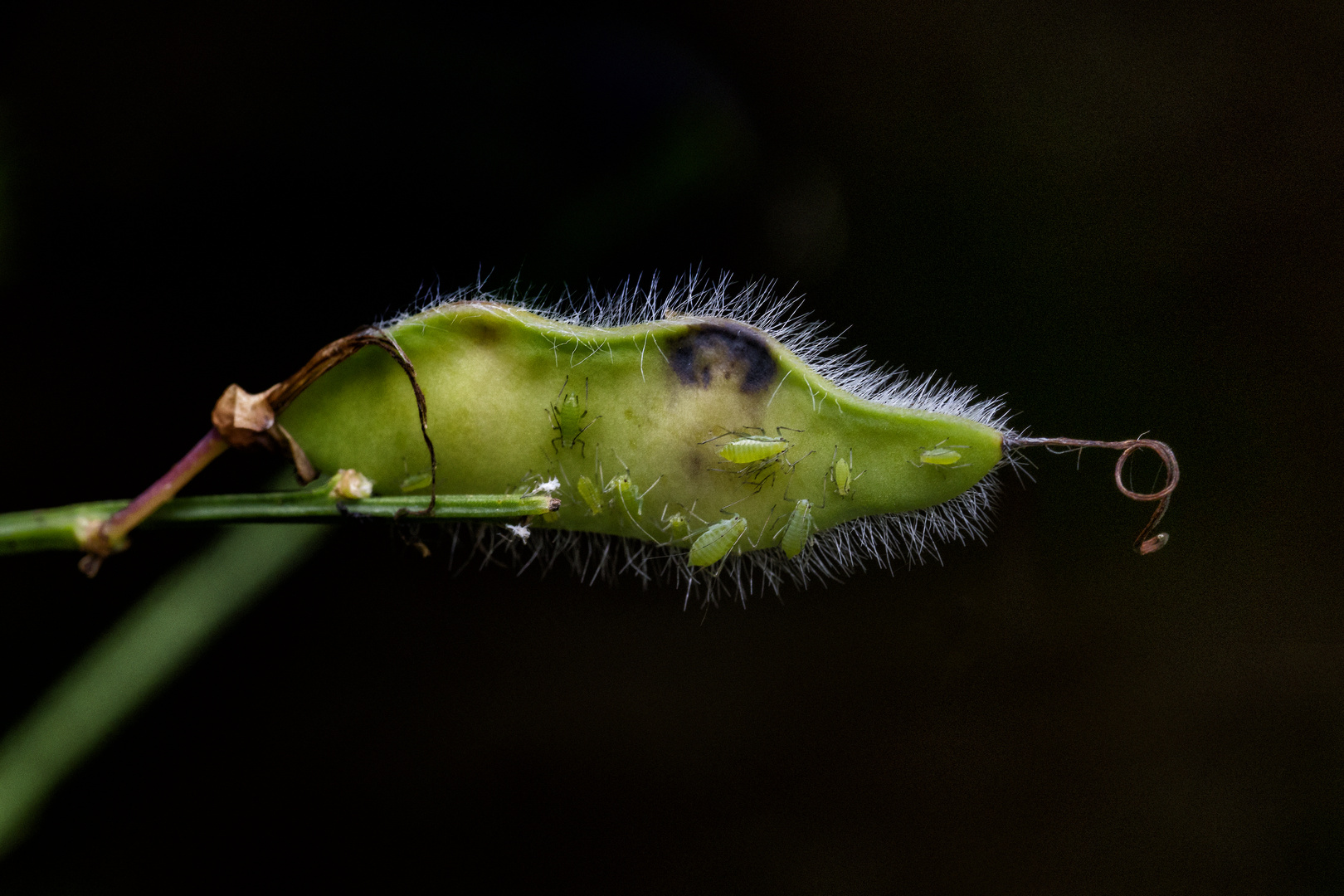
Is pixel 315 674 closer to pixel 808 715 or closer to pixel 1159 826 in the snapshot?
pixel 808 715

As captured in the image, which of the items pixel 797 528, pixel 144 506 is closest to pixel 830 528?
→ pixel 797 528

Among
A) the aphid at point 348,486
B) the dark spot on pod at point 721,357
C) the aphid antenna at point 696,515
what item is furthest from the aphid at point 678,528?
the aphid at point 348,486

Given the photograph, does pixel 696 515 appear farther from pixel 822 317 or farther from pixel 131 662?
pixel 131 662

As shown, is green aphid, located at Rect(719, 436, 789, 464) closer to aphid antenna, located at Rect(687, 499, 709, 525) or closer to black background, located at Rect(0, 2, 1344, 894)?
aphid antenna, located at Rect(687, 499, 709, 525)

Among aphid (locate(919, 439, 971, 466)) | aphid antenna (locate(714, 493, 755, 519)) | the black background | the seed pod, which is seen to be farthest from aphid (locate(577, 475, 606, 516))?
the black background

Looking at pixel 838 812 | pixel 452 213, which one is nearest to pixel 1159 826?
pixel 838 812

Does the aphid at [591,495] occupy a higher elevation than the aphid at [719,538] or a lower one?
higher

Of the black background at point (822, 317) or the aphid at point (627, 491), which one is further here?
the black background at point (822, 317)

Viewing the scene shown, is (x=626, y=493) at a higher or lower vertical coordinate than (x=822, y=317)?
lower

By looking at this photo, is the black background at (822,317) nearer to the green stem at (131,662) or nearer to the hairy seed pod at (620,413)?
the green stem at (131,662)
